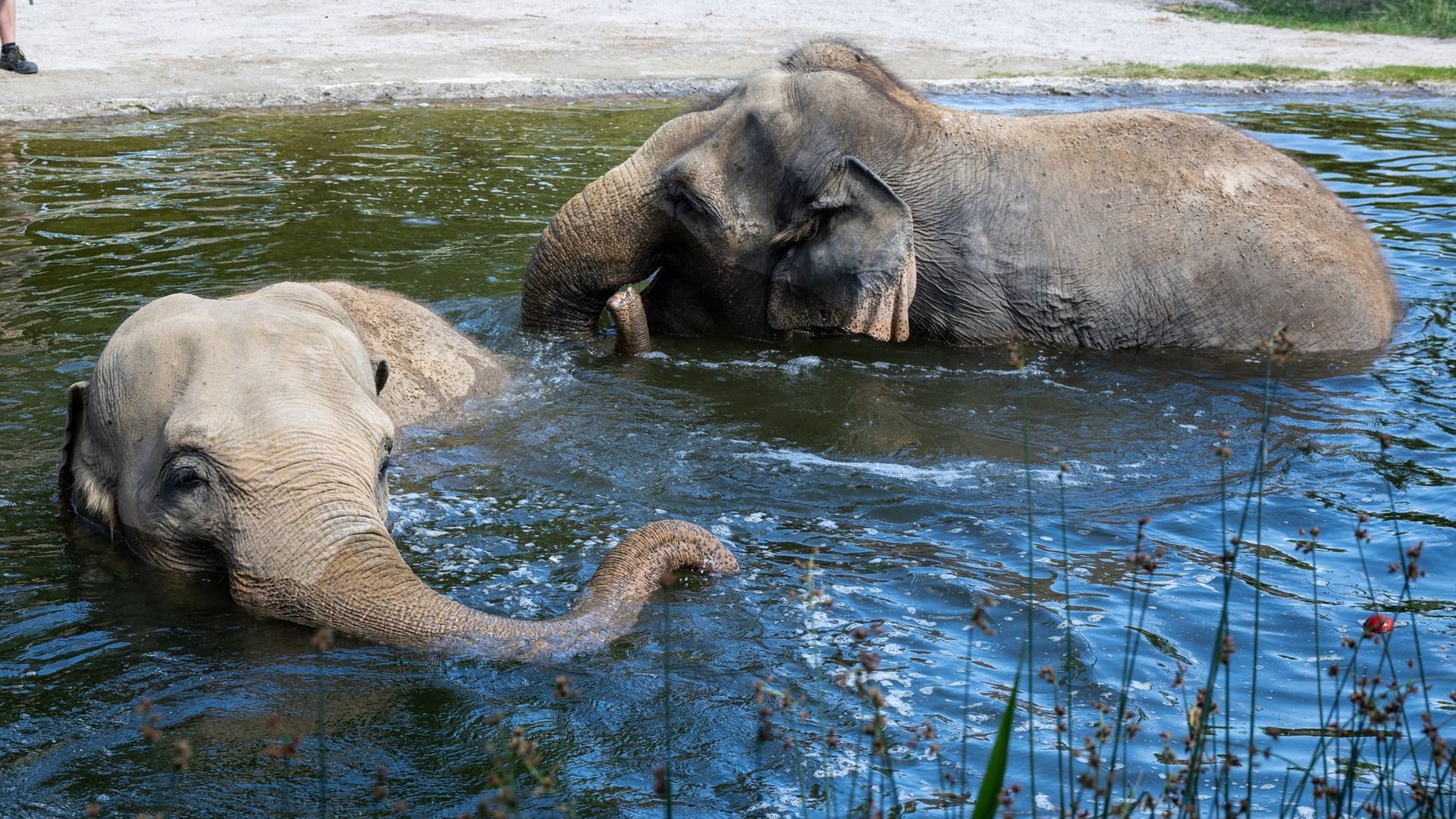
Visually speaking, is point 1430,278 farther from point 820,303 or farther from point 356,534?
point 356,534

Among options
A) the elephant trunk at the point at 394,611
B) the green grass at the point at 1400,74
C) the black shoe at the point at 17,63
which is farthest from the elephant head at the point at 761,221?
the green grass at the point at 1400,74

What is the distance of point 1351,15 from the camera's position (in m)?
24.1

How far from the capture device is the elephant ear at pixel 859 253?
273 inches

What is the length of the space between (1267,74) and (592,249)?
12489 millimetres

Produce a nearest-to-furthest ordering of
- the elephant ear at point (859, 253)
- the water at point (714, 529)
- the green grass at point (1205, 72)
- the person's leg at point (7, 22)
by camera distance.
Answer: the water at point (714, 529), the elephant ear at point (859, 253), the person's leg at point (7, 22), the green grass at point (1205, 72)

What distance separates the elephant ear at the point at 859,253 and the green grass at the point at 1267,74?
1078 cm

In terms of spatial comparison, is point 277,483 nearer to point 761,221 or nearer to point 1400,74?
point 761,221

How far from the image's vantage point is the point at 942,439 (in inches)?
245

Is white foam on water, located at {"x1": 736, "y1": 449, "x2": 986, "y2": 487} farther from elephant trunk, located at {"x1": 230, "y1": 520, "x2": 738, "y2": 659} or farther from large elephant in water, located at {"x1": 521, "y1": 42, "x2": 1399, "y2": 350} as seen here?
elephant trunk, located at {"x1": 230, "y1": 520, "x2": 738, "y2": 659}

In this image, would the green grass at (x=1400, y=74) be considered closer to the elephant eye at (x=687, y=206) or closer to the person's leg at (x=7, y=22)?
the elephant eye at (x=687, y=206)

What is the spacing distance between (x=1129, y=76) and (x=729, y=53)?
4.31 meters

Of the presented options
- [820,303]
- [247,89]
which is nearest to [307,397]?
[820,303]

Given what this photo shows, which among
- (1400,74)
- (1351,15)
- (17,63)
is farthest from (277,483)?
(1351,15)

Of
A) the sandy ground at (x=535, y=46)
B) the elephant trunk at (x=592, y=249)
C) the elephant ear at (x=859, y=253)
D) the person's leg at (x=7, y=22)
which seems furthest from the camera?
the sandy ground at (x=535, y=46)
